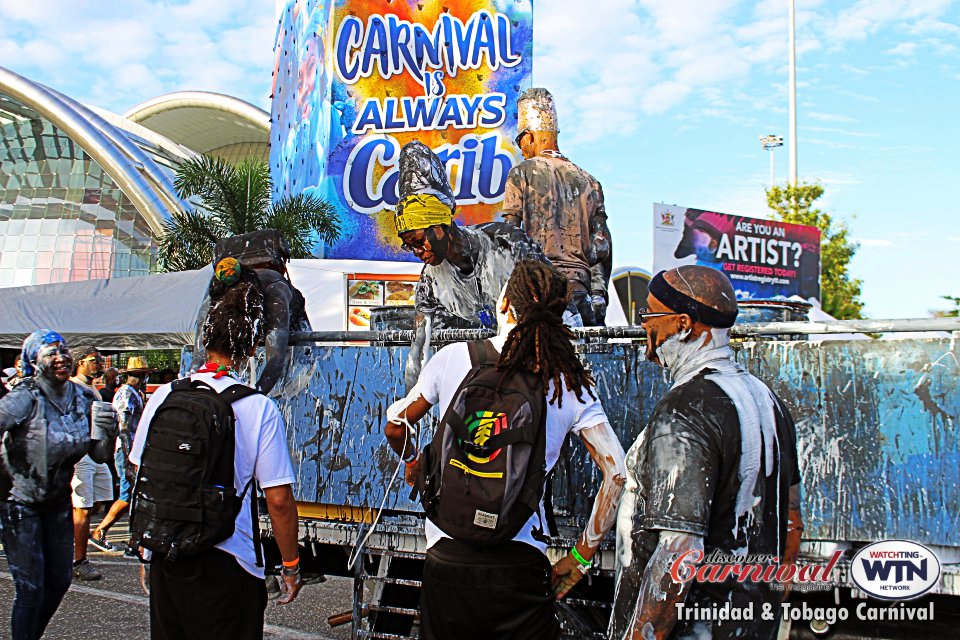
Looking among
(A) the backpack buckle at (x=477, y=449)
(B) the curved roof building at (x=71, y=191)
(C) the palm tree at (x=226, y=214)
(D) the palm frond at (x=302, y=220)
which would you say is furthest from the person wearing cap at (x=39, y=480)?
(B) the curved roof building at (x=71, y=191)

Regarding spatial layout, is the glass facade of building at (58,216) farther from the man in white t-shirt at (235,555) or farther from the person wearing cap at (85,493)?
the man in white t-shirt at (235,555)

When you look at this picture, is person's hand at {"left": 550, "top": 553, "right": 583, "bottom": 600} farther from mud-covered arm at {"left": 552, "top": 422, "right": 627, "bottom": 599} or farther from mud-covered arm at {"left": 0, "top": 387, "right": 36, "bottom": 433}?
mud-covered arm at {"left": 0, "top": 387, "right": 36, "bottom": 433}

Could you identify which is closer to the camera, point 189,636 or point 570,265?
point 189,636

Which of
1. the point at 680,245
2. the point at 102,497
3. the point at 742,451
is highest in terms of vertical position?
the point at 680,245

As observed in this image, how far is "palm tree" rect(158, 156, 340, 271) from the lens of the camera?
66.9 feet

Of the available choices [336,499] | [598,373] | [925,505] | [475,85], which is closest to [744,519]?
[925,505]

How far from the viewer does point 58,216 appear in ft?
146

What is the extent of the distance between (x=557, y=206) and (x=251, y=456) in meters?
2.63

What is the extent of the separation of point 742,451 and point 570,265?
2.76 metres

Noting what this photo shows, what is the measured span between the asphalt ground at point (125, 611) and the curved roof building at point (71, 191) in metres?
32.8

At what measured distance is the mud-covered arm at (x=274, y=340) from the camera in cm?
429

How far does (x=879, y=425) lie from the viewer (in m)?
3.03

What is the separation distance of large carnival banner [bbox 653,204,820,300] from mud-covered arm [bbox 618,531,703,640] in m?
25.2

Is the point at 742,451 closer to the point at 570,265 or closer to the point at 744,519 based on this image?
the point at 744,519
